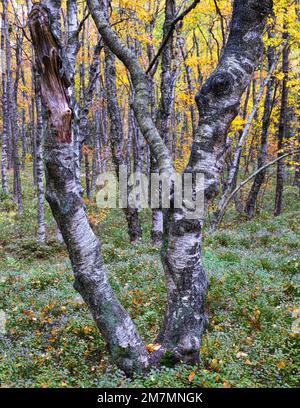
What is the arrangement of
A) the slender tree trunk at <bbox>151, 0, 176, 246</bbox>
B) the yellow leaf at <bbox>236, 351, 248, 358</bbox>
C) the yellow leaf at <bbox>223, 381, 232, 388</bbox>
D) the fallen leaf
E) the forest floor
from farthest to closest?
the slender tree trunk at <bbox>151, 0, 176, 246</bbox>
the yellow leaf at <bbox>236, 351, 248, 358</bbox>
the fallen leaf
the forest floor
the yellow leaf at <bbox>223, 381, 232, 388</bbox>

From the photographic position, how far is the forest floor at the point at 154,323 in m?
4.10

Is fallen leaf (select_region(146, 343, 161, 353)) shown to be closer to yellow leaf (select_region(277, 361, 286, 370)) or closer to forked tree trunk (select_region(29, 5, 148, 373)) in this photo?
forked tree trunk (select_region(29, 5, 148, 373))

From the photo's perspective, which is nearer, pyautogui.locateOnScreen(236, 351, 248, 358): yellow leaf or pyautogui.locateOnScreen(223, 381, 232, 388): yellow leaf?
pyautogui.locateOnScreen(223, 381, 232, 388): yellow leaf

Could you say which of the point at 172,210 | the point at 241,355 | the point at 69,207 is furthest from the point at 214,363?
the point at 69,207

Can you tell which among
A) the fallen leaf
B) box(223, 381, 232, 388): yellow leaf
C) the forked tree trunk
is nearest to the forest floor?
box(223, 381, 232, 388): yellow leaf

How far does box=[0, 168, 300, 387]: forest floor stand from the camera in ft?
13.5

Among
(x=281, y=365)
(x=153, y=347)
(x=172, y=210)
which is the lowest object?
(x=281, y=365)

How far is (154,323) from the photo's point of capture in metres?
5.89

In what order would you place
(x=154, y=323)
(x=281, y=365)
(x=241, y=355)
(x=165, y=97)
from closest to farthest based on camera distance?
(x=281, y=365)
(x=241, y=355)
(x=154, y=323)
(x=165, y=97)

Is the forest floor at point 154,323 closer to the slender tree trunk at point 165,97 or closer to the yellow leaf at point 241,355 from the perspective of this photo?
the yellow leaf at point 241,355

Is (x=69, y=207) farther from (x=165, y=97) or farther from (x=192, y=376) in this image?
(x=165, y=97)

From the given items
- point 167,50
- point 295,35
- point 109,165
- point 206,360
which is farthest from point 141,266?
point 109,165
